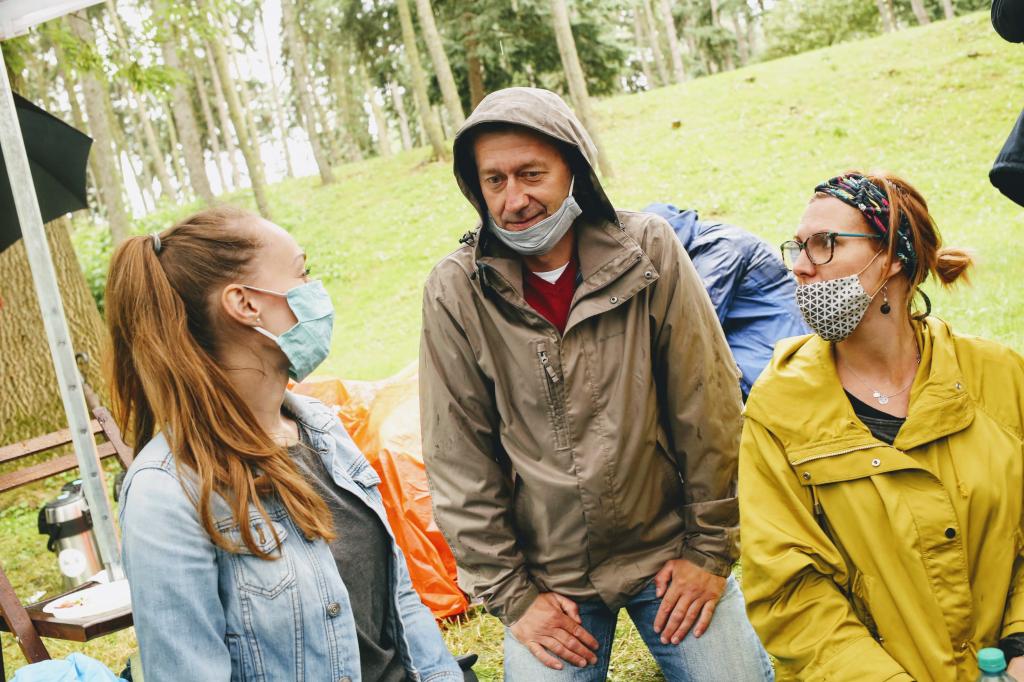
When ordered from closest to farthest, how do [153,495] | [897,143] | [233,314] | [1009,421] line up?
[153,495], [1009,421], [233,314], [897,143]

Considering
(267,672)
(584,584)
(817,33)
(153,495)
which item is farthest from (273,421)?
(817,33)

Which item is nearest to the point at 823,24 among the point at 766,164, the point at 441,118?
the point at 441,118

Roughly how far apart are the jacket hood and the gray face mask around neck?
0.34 feet

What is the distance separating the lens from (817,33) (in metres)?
34.5

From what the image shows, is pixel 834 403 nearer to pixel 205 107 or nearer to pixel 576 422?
pixel 576 422

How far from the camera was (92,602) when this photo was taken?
3.14 meters

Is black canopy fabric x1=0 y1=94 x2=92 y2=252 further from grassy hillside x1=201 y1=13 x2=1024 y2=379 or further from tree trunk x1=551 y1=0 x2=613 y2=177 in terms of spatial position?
tree trunk x1=551 y1=0 x2=613 y2=177

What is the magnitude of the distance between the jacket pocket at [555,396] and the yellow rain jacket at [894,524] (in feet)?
1.88

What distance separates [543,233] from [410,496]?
7.83 ft

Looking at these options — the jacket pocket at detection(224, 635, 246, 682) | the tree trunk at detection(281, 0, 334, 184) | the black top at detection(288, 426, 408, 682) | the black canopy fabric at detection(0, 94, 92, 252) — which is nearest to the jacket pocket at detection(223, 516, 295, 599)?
the jacket pocket at detection(224, 635, 246, 682)

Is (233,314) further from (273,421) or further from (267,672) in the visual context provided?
(267,672)

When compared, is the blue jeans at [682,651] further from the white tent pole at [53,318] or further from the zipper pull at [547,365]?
the white tent pole at [53,318]

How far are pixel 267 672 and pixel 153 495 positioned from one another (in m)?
0.54

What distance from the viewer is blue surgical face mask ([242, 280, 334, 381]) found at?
95.5 inches
